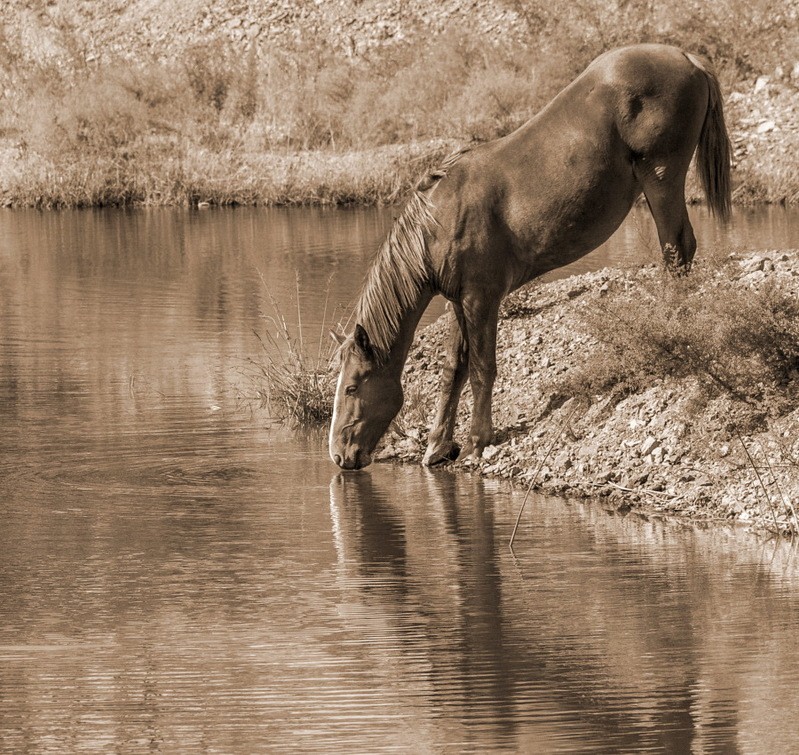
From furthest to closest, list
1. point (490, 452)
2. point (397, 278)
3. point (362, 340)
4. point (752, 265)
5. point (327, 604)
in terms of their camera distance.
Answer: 1. point (752, 265)
2. point (490, 452)
3. point (397, 278)
4. point (362, 340)
5. point (327, 604)

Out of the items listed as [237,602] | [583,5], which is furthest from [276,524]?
[583,5]

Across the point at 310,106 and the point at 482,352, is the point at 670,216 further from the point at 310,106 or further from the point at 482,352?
the point at 310,106

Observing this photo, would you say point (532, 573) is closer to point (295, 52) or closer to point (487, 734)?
point (487, 734)

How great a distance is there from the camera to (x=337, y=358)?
9.80m

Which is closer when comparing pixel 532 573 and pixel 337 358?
pixel 532 573

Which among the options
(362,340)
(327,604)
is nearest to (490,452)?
(362,340)

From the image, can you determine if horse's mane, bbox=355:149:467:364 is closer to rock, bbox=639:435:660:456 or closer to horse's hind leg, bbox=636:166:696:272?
horse's hind leg, bbox=636:166:696:272

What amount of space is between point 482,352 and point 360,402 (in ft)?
2.67

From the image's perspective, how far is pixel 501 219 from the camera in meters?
9.64

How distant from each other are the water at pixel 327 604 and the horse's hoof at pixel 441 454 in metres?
0.11

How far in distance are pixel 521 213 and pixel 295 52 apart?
1093 inches

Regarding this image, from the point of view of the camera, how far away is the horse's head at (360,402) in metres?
9.56

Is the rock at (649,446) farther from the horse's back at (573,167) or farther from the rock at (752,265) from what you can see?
the rock at (752,265)

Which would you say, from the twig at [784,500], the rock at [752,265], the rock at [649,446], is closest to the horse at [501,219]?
the rock at [649,446]
